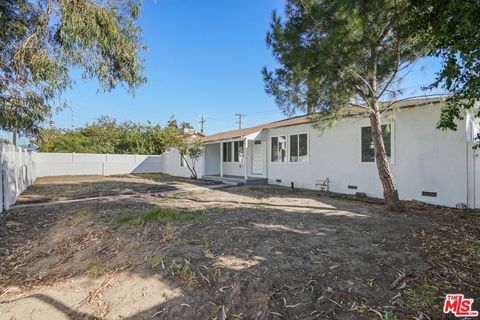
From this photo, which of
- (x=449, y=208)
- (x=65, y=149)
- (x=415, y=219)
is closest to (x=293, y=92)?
(x=415, y=219)

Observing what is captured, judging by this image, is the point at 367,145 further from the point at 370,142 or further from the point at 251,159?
the point at 251,159

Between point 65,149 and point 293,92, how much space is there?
2353cm

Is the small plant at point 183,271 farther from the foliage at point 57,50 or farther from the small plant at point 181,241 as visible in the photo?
the foliage at point 57,50

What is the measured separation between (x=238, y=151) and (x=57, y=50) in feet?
39.7

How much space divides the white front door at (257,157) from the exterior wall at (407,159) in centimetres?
350

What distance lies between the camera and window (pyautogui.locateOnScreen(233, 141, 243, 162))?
17031 mm

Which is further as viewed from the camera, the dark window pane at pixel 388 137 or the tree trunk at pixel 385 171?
the dark window pane at pixel 388 137

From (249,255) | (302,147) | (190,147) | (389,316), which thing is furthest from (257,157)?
(389,316)

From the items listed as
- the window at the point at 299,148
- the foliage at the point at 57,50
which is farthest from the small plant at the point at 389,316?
the window at the point at 299,148

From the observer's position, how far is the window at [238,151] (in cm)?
1703

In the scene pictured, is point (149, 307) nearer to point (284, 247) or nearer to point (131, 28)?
point (284, 247)

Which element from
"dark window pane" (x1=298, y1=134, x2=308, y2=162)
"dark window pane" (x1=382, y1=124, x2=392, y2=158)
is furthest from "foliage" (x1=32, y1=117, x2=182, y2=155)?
"dark window pane" (x1=382, y1=124, x2=392, y2=158)

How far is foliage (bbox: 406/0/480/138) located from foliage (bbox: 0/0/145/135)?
5.58 meters

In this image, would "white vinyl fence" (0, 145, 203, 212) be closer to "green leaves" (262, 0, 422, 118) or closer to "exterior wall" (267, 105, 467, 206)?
"exterior wall" (267, 105, 467, 206)
